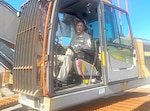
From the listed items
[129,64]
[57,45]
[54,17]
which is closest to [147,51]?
[129,64]

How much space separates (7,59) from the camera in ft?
13.3

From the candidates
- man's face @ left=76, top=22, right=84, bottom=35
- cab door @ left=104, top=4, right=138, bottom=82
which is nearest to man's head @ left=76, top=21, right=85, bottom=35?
man's face @ left=76, top=22, right=84, bottom=35

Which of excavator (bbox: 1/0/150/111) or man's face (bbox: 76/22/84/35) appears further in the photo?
man's face (bbox: 76/22/84/35)

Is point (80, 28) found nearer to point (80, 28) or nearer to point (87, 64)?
point (80, 28)

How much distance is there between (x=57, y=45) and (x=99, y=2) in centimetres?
109

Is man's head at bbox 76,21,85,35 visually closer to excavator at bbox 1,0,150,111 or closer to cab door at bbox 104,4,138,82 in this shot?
excavator at bbox 1,0,150,111

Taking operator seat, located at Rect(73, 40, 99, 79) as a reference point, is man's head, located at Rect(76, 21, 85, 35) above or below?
above

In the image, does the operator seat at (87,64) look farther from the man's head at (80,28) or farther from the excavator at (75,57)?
the man's head at (80,28)

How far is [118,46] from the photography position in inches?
174

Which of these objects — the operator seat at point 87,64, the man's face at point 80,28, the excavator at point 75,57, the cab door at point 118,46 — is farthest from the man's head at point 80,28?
the cab door at point 118,46

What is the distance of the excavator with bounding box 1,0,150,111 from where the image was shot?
10.2ft

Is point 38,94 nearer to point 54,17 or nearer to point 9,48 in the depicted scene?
point 54,17

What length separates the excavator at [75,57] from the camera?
3.11 metres

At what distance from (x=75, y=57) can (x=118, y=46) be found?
1026 mm
